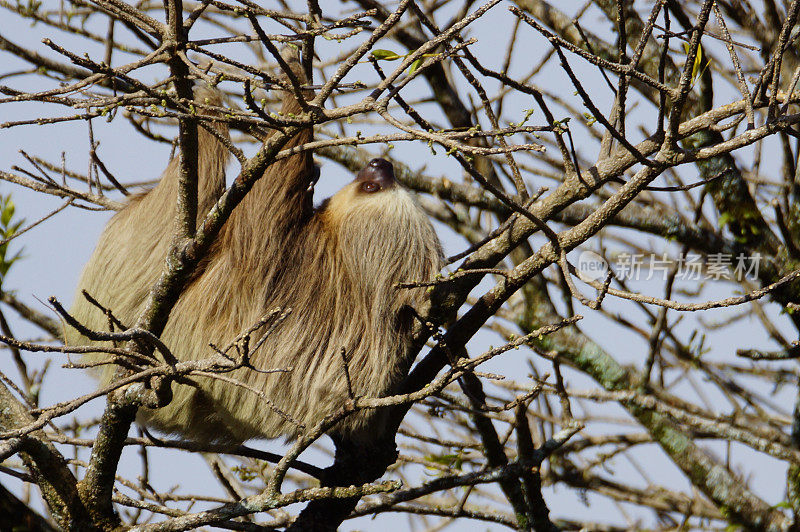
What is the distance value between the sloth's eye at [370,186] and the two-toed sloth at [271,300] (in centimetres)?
50

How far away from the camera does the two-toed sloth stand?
437 centimetres

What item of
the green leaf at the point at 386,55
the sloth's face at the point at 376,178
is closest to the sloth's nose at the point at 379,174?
the sloth's face at the point at 376,178

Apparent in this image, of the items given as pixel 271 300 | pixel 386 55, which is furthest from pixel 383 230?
pixel 386 55

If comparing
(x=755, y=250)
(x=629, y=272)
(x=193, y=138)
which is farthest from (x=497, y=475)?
(x=629, y=272)

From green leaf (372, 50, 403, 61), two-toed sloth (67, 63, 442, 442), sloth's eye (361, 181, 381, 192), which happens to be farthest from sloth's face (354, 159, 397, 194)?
green leaf (372, 50, 403, 61)

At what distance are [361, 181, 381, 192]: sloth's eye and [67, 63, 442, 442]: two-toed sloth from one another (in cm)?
50

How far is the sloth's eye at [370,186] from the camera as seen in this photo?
5110 mm

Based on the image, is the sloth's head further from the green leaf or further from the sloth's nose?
the green leaf

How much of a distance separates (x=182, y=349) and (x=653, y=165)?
8.82 ft

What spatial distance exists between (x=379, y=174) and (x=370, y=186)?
11 centimetres

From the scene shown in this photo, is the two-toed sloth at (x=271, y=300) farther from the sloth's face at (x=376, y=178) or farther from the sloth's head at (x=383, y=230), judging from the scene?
the sloth's face at (x=376, y=178)

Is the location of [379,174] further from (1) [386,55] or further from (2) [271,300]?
(1) [386,55]

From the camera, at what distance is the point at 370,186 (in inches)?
202

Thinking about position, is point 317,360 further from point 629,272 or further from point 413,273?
point 629,272
